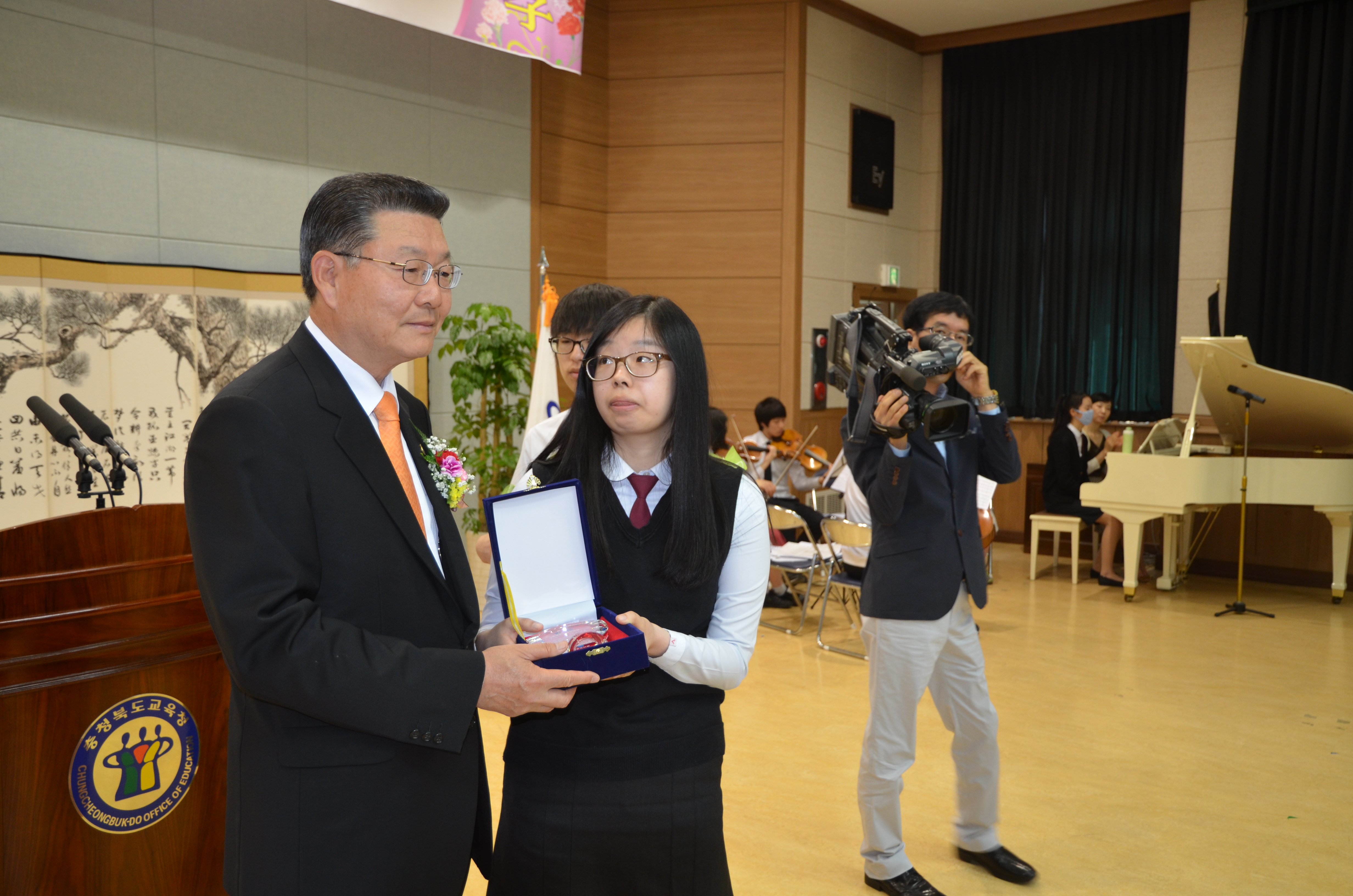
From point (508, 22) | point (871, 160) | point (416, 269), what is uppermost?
point (508, 22)

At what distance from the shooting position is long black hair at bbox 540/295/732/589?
1696 millimetres

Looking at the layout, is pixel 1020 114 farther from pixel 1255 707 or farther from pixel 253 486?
pixel 253 486

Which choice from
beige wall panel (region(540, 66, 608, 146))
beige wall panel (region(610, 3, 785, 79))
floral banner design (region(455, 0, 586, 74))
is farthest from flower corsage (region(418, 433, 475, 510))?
beige wall panel (region(610, 3, 785, 79))

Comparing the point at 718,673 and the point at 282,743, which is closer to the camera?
the point at 282,743

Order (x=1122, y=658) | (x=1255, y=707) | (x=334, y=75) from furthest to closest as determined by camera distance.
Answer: (x=334, y=75), (x=1122, y=658), (x=1255, y=707)

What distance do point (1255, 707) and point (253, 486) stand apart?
519cm

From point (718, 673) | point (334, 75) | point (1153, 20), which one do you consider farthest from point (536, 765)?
point (1153, 20)

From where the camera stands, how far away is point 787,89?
8.42 metres

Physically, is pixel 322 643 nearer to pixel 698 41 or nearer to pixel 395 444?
pixel 395 444

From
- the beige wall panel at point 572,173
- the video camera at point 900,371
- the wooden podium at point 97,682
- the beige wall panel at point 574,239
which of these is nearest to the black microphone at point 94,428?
the wooden podium at point 97,682

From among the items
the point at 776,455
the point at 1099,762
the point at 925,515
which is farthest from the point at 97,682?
the point at 776,455

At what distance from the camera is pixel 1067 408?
8.30 metres

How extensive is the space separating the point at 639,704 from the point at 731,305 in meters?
7.20

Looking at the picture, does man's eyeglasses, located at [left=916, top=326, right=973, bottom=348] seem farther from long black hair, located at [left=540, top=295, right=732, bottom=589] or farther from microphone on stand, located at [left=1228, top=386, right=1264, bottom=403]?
microphone on stand, located at [left=1228, top=386, right=1264, bottom=403]
